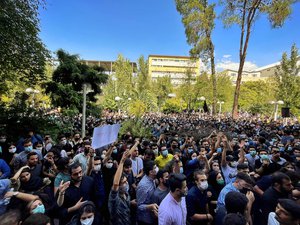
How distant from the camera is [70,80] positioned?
47.4 feet

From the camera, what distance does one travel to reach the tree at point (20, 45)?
1004 centimetres

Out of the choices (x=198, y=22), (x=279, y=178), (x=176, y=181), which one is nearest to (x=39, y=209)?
(x=176, y=181)

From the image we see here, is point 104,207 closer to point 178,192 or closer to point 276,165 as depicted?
point 178,192

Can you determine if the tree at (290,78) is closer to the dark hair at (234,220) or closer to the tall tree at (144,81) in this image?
the tall tree at (144,81)

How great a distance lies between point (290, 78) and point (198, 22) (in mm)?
14264

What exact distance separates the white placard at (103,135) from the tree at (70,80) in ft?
30.1

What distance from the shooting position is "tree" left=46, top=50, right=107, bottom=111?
1363 cm

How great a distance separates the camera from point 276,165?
17.6 feet

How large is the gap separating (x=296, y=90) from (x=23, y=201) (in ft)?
97.9

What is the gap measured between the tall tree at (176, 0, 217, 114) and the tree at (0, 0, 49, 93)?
39.3 ft

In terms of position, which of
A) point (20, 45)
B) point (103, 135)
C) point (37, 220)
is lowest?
point (37, 220)

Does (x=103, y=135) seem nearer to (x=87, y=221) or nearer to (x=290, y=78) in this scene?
(x=87, y=221)

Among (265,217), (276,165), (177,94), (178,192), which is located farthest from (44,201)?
(177,94)

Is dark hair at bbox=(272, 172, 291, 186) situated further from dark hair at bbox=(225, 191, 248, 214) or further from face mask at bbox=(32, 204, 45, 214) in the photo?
face mask at bbox=(32, 204, 45, 214)
